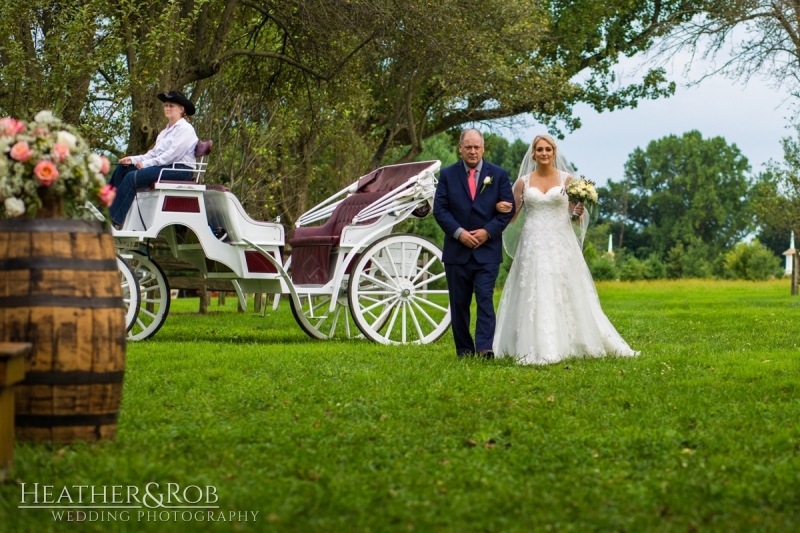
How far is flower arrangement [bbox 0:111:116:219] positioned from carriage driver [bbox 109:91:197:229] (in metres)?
5.25

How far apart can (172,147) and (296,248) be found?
1.96 meters

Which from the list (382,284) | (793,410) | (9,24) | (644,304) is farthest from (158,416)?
(644,304)

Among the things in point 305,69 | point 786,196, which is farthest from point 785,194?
point 305,69

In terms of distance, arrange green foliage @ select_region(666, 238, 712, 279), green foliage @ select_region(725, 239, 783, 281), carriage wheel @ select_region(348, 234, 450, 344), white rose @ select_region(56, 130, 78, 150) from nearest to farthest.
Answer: white rose @ select_region(56, 130, 78, 150) → carriage wheel @ select_region(348, 234, 450, 344) → green foliage @ select_region(725, 239, 783, 281) → green foliage @ select_region(666, 238, 712, 279)

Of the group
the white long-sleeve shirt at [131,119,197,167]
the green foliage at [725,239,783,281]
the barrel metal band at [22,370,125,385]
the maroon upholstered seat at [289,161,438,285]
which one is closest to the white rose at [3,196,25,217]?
the barrel metal band at [22,370,125,385]

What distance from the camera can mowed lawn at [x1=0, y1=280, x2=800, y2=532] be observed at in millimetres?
4520

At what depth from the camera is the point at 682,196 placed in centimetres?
9888

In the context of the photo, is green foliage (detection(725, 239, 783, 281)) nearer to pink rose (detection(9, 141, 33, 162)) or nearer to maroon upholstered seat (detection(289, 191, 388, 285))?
maroon upholstered seat (detection(289, 191, 388, 285))

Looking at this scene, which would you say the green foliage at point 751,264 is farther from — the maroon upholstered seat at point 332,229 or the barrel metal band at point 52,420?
the barrel metal band at point 52,420

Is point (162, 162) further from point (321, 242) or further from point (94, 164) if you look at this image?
point (94, 164)

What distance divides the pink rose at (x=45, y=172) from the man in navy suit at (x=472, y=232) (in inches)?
202

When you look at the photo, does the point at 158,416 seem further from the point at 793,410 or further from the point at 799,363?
the point at 799,363

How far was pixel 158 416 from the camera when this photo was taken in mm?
6586

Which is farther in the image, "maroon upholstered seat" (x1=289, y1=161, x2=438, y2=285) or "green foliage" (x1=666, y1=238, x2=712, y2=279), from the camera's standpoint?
"green foliage" (x1=666, y1=238, x2=712, y2=279)
